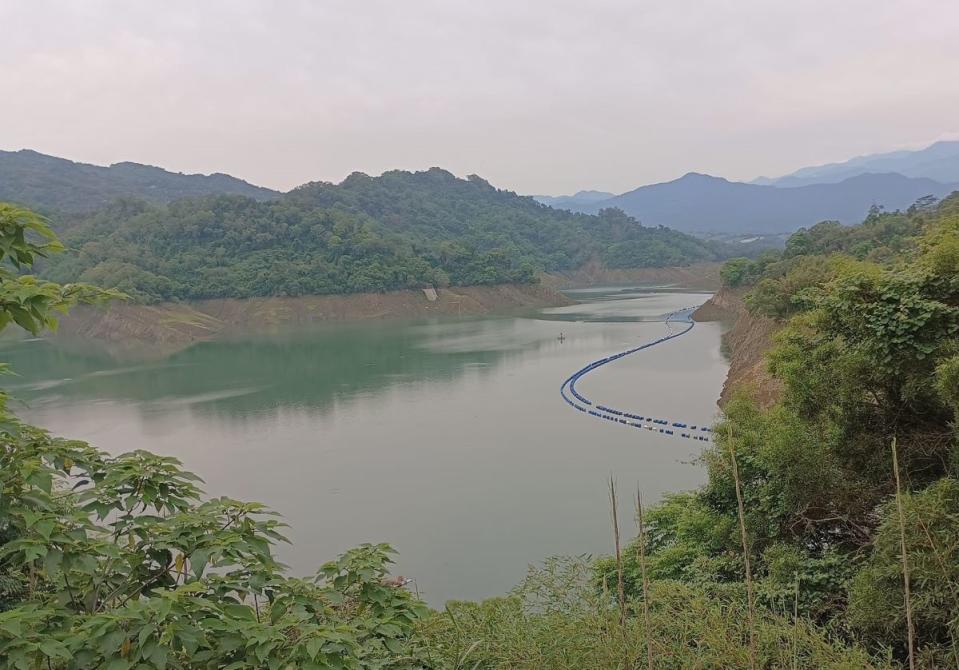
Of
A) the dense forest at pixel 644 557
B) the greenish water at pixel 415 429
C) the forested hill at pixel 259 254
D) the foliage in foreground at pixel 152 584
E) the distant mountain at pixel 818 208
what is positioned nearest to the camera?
the foliage in foreground at pixel 152 584

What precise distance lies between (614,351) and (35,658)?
26.3m

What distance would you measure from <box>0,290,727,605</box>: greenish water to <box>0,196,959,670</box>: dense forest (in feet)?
2.12

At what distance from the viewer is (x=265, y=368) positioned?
2527 cm

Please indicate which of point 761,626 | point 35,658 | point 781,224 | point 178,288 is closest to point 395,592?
point 35,658

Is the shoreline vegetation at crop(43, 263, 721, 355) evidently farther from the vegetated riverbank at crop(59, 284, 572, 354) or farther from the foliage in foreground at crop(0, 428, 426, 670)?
the foliage in foreground at crop(0, 428, 426, 670)

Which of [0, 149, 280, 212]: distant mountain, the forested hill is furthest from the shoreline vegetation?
[0, 149, 280, 212]: distant mountain

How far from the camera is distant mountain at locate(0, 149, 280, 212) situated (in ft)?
274

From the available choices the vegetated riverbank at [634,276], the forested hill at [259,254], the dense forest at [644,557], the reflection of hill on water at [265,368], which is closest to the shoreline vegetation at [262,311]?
the forested hill at [259,254]

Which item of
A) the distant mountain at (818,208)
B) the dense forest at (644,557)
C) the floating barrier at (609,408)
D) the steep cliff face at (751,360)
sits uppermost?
the distant mountain at (818,208)

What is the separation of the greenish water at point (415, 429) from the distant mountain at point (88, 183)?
2336 inches

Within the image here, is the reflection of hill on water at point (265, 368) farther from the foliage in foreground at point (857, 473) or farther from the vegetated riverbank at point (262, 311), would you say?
the foliage in foreground at point (857, 473)

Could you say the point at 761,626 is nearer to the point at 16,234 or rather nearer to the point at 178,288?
the point at 16,234

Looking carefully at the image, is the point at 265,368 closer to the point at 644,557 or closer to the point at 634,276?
the point at 644,557

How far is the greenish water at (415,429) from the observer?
Answer: 30.1 feet
